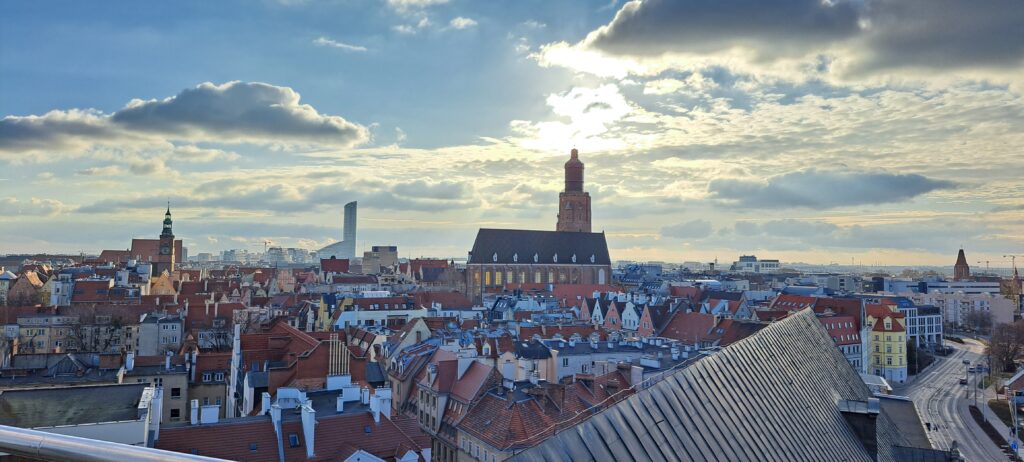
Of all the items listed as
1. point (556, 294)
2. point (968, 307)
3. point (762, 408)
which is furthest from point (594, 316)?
point (968, 307)

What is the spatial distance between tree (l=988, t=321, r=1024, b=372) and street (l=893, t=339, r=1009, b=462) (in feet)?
12.0

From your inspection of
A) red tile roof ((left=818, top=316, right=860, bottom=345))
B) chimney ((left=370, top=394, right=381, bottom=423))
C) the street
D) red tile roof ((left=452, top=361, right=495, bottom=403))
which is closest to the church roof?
the street

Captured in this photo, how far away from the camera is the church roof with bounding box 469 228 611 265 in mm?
131125

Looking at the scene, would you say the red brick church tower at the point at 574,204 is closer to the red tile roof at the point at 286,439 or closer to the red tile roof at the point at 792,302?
the red tile roof at the point at 792,302

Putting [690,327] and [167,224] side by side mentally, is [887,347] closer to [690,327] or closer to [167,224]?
[690,327]

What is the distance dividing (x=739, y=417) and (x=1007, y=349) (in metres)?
77.5

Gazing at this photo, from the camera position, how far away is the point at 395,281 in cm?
12862

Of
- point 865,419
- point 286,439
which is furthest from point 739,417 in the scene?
point 286,439

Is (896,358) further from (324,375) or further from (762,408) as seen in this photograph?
(762,408)

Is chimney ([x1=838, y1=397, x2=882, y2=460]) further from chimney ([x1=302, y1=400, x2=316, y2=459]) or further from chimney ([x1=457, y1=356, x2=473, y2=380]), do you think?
chimney ([x1=457, y1=356, x2=473, y2=380])

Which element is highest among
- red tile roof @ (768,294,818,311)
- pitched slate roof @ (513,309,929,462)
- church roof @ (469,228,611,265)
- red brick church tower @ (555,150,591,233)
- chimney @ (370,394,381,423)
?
red brick church tower @ (555,150,591,233)

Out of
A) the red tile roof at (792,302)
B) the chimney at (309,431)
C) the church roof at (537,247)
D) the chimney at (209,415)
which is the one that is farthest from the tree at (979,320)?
the chimney at (209,415)

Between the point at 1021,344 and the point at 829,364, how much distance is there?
228ft

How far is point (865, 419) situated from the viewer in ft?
56.9
